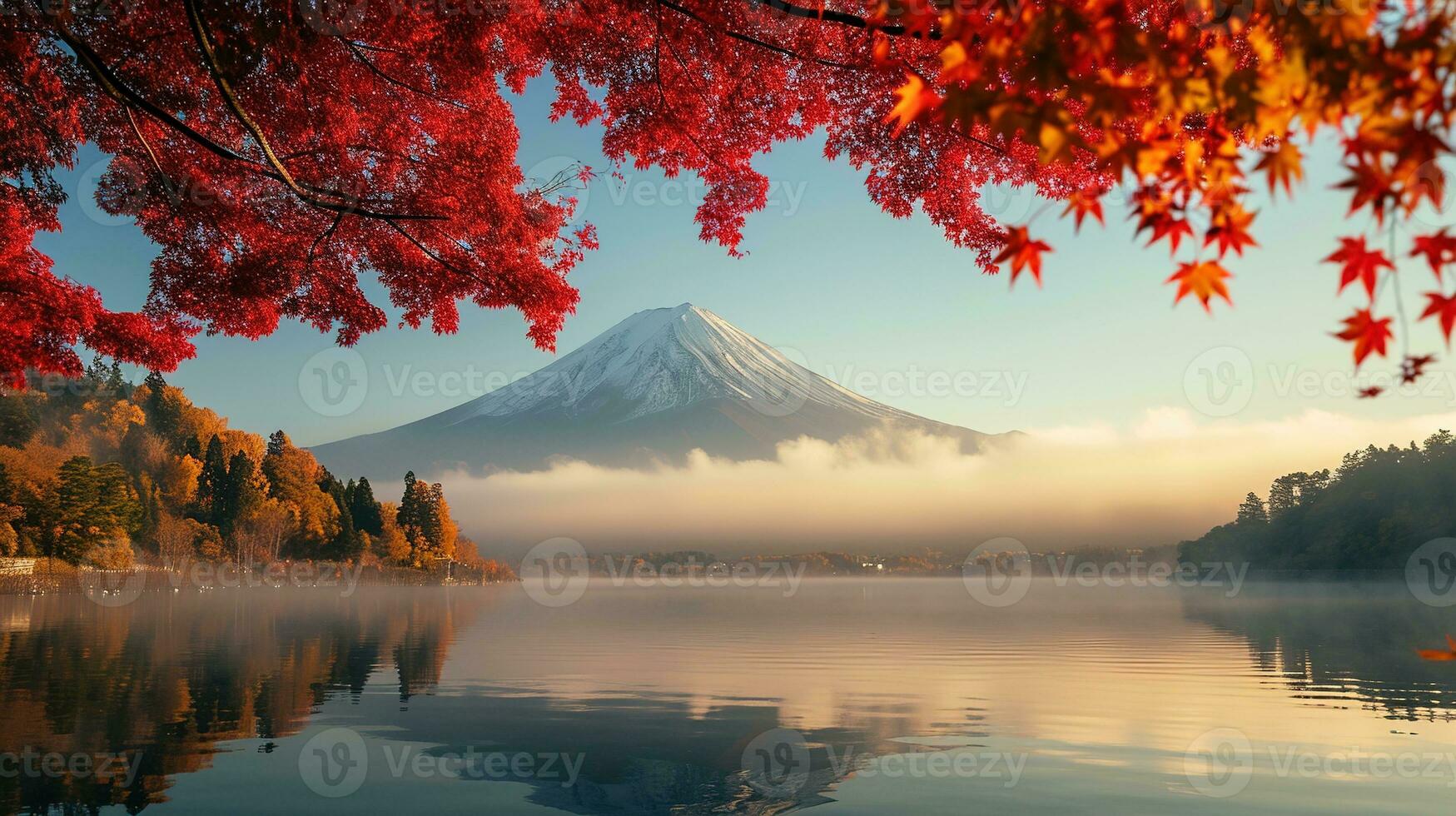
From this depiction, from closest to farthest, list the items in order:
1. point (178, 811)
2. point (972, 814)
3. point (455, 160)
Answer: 1. point (178, 811)
2. point (972, 814)
3. point (455, 160)

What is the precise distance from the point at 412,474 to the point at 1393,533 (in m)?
78.7

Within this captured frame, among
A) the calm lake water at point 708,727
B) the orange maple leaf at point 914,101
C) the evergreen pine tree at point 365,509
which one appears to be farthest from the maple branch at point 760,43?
the evergreen pine tree at point 365,509

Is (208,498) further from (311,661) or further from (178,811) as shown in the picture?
(178,811)

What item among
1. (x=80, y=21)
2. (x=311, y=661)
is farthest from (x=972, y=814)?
(x=311, y=661)

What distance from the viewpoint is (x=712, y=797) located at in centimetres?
693

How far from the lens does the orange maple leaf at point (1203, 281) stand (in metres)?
2.58

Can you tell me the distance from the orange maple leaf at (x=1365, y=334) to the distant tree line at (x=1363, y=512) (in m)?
82.3

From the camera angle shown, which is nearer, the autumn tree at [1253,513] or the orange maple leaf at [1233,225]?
the orange maple leaf at [1233,225]

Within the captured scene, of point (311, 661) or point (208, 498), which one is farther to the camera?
point (208, 498)

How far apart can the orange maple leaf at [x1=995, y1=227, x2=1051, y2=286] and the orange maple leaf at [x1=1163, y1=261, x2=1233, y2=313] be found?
38 centimetres

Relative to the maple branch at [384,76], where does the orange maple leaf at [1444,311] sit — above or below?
below

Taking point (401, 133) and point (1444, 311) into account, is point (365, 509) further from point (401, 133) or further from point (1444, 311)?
point (1444, 311)

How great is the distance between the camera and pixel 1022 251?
265cm

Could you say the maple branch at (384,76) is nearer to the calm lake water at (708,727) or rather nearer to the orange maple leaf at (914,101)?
the calm lake water at (708,727)
